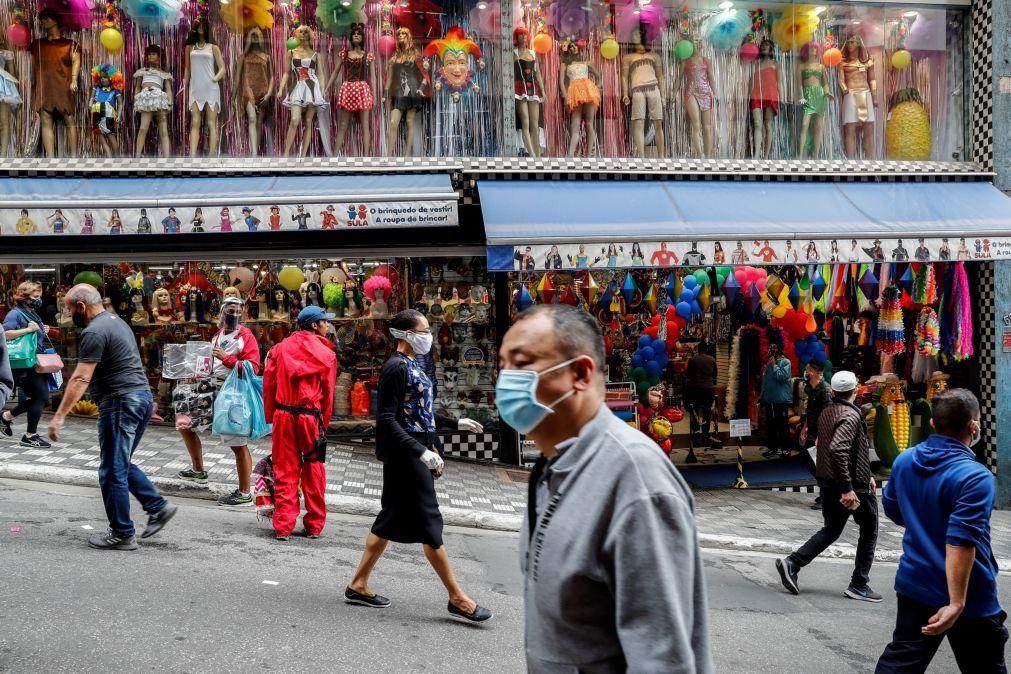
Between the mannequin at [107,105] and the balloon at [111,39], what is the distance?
0.73ft

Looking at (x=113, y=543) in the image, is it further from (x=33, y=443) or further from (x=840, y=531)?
(x=840, y=531)

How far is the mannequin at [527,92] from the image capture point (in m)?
10.9

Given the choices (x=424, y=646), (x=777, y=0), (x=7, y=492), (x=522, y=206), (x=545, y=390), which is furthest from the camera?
(x=777, y=0)

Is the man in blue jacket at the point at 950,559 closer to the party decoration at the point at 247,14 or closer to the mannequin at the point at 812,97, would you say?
the mannequin at the point at 812,97

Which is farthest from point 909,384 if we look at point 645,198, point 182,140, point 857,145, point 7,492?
point 7,492

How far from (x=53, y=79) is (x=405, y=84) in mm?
4076

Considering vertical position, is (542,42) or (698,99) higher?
(542,42)

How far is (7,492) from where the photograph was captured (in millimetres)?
7539

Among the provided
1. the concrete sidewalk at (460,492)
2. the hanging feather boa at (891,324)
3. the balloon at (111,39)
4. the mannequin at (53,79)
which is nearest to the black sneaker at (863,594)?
the concrete sidewalk at (460,492)

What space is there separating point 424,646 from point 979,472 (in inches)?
114

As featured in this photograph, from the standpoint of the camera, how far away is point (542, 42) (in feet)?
36.0

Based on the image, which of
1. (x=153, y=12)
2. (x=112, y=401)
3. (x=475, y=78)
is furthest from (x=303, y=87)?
(x=112, y=401)

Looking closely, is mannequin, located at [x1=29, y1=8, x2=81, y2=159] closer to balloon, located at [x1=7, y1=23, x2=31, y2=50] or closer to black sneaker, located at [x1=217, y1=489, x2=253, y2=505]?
balloon, located at [x1=7, y1=23, x2=31, y2=50]

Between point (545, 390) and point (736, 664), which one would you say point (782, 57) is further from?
point (545, 390)
